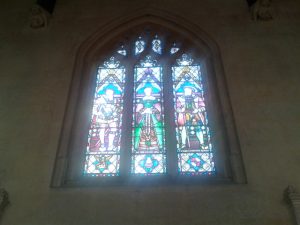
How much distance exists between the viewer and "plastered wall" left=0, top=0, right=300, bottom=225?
440cm

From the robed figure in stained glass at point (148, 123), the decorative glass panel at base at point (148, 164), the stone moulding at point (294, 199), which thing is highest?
the robed figure in stained glass at point (148, 123)

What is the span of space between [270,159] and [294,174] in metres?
0.32

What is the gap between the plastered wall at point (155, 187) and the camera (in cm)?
440

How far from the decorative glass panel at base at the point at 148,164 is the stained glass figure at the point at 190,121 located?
0.76 feet

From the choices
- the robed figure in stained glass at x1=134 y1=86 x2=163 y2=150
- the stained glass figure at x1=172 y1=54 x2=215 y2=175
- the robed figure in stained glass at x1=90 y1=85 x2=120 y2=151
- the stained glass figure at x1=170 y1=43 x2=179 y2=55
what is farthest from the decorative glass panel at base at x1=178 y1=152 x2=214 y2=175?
the stained glass figure at x1=170 y1=43 x2=179 y2=55

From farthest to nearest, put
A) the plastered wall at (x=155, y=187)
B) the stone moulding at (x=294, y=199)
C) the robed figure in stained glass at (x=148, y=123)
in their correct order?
the robed figure in stained glass at (x=148, y=123) < the plastered wall at (x=155, y=187) < the stone moulding at (x=294, y=199)

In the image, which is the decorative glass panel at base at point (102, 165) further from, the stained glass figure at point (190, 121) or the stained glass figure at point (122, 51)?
the stained glass figure at point (122, 51)

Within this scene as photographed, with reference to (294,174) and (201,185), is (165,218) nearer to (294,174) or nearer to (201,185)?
(201,185)

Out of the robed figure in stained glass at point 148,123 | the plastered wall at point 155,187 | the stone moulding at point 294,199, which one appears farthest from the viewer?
the robed figure in stained glass at point 148,123

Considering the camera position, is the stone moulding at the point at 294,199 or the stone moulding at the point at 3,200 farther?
the stone moulding at the point at 3,200

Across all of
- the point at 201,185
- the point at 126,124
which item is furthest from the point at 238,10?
the point at 201,185

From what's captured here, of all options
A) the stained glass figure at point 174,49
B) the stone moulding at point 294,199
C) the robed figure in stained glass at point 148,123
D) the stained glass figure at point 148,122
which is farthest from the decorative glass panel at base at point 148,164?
the stained glass figure at point 174,49

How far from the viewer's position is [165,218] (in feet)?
14.2

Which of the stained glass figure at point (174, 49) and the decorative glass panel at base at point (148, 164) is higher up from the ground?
the stained glass figure at point (174, 49)
